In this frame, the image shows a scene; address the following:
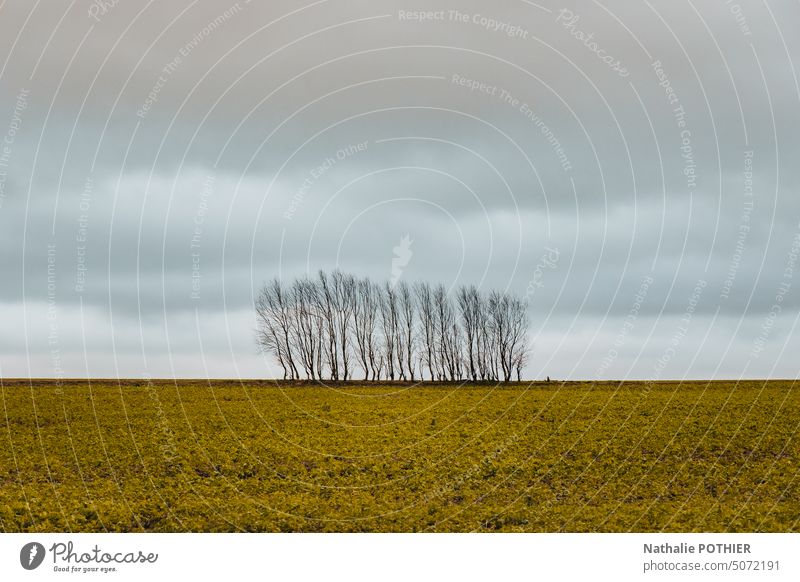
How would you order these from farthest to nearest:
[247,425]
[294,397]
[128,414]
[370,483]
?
[294,397] → [128,414] → [247,425] → [370,483]

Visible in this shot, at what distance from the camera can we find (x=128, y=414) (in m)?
54.6

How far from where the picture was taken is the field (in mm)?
31438

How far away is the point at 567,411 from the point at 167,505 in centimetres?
3265

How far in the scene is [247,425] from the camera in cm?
5134

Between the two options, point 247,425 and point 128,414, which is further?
point 128,414

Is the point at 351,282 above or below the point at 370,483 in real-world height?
above

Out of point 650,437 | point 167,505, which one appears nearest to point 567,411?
point 650,437

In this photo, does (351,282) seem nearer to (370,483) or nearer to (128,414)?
(128,414)

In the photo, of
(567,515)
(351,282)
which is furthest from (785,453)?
(351,282)

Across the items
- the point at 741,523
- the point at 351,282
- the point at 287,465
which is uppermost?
the point at 351,282

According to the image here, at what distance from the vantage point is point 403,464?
3959cm

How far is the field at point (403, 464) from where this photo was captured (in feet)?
103

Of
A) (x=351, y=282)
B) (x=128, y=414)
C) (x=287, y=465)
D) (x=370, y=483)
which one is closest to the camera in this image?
(x=370, y=483)

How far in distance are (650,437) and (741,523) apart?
1567 cm
